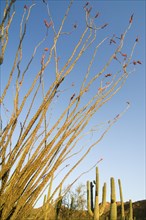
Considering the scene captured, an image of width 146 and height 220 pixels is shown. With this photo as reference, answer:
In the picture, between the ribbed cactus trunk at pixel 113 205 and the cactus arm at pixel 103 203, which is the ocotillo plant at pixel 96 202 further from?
the ribbed cactus trunk at pixel 113 205

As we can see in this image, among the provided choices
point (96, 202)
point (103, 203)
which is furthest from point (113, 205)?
point (103, 203)

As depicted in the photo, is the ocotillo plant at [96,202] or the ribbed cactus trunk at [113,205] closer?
the ocotillo plant at [96,202]

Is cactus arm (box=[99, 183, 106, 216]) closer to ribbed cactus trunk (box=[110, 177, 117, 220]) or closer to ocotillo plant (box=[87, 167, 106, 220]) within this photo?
ocotillo plant (box=[87, 167, 106, 220])

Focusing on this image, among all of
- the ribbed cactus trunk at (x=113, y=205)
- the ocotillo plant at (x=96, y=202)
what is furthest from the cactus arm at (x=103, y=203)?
the ribbed cactus trunk at (x=113, y=205)

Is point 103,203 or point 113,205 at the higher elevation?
point 103,203

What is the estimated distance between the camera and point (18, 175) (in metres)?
1.43

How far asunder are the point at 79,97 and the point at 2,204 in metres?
0.73

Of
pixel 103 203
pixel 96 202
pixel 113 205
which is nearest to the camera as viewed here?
pixel 113 205

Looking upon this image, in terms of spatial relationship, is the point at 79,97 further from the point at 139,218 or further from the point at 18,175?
the point at 139,218

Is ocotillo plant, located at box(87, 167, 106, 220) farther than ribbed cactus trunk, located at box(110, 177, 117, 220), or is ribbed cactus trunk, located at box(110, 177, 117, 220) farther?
ribbed cactus trunk, located at box(110, 177, 117, 220)

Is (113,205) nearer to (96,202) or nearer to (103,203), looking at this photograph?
(96,202)

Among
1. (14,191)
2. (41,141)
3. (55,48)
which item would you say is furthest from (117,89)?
(14,191)

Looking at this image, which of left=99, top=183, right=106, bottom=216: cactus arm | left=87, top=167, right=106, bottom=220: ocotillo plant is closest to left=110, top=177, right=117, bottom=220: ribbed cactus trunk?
left=87, top=167, right=106, bottom=220: ocotillo plant

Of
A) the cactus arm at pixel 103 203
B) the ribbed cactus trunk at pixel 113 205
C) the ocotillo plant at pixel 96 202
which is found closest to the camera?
the ocotillo plant at pixel 96 202
